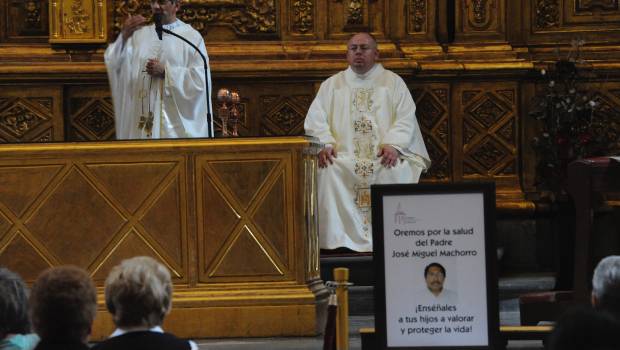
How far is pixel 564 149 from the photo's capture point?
1098 centimetres

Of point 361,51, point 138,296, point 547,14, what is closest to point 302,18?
point 361,51

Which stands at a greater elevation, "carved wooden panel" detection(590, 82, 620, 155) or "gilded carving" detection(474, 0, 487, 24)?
"gilded carving" detection(474, 0, 487, 24)

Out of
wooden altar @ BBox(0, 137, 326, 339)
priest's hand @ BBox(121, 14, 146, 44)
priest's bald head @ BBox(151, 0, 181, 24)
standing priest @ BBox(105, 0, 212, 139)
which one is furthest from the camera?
standing priest @ BBox(105, 0, 212, 139)

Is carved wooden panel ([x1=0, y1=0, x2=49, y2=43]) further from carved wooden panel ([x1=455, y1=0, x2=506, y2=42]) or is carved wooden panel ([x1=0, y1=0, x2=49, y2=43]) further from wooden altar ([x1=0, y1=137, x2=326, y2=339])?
wooden altar ([x1=0, y1=137, x2=326, y2=339])

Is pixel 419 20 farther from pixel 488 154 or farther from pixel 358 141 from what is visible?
pixel 358 141

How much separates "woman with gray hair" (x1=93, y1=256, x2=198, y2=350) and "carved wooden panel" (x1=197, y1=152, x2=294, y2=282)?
10.5ft

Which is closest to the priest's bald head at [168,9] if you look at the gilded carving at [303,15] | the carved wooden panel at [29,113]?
the carved wooden panel at [29,113]

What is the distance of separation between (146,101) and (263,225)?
257 centimetres

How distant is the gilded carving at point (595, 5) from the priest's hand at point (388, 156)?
242cm

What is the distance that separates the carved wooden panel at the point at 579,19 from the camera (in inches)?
465

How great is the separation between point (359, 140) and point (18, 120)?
2.82 m

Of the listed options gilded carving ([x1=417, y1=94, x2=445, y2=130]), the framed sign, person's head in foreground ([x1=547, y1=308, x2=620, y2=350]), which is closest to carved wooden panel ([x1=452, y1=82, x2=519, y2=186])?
gilded carving ([x1=417, y1=94, x2=445, y2=130])

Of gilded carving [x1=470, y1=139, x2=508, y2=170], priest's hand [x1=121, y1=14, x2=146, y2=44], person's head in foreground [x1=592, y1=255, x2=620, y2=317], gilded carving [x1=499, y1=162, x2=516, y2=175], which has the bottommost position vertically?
person's head in foreground [x1=592, y1=255, x2=620, y2=317]

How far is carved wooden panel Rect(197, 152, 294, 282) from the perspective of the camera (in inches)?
310
